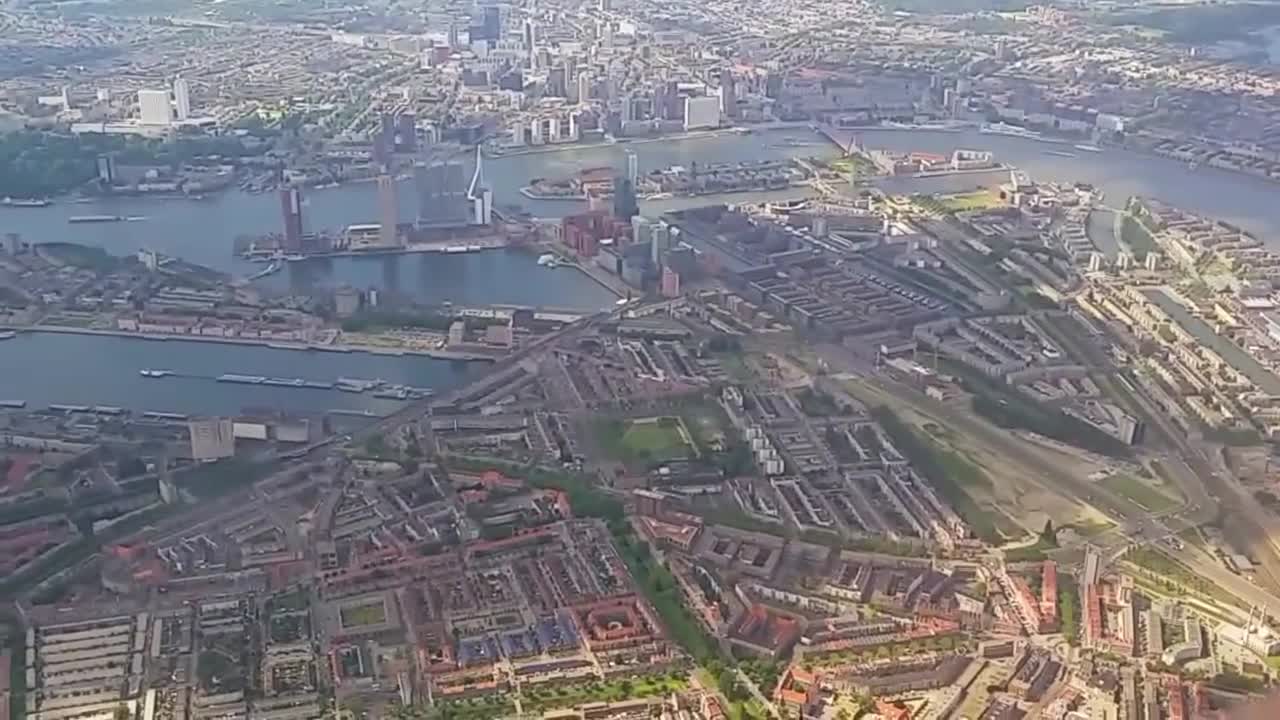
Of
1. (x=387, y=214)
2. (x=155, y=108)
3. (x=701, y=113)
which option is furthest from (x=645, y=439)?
(x=155, y=108)

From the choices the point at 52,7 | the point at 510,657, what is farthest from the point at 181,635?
the point at 52,7

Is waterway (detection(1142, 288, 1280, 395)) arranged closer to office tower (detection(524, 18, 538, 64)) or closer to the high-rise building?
the high-rise building

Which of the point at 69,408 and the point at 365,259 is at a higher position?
the point at 365,259

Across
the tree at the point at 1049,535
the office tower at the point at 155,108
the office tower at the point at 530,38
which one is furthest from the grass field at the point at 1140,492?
the office tower at the point at 530,38

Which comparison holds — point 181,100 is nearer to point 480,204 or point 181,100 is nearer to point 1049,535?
point 480,204

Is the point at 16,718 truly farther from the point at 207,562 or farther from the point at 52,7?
the point at 52,7

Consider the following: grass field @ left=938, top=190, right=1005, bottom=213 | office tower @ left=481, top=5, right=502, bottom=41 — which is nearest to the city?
grass field @ left=938, top=190, right=1005, bottom=213
